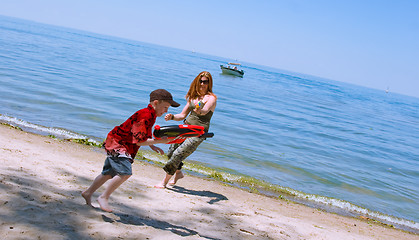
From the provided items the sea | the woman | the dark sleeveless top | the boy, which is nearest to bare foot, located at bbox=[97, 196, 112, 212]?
the boy

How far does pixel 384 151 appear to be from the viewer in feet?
59.6

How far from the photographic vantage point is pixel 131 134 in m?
3.96

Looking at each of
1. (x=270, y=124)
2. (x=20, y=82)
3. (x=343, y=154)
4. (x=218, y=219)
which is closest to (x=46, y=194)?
(x=218, y=219)

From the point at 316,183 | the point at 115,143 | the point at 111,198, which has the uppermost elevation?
the point at 115,143

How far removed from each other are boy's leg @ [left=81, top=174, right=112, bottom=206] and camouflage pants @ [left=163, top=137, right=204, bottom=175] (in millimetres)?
1982

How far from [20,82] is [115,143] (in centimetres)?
1532

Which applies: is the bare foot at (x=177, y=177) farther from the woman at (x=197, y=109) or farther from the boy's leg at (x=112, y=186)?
the boy's leg at (x=112, y=186)

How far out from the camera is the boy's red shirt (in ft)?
12.6

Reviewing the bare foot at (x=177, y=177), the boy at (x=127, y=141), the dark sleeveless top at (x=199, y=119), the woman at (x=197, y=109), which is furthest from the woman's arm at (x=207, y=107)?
the boy at (x=127, y=141)

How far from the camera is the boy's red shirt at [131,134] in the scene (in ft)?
12.6

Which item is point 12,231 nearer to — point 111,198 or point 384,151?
point 111,198

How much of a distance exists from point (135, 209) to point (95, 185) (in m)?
0.79

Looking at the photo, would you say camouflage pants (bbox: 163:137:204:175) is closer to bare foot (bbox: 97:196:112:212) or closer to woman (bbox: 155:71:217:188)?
woman (bbox: 155:71:217:188)

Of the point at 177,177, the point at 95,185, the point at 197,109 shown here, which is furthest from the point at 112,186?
the point at 177,177
